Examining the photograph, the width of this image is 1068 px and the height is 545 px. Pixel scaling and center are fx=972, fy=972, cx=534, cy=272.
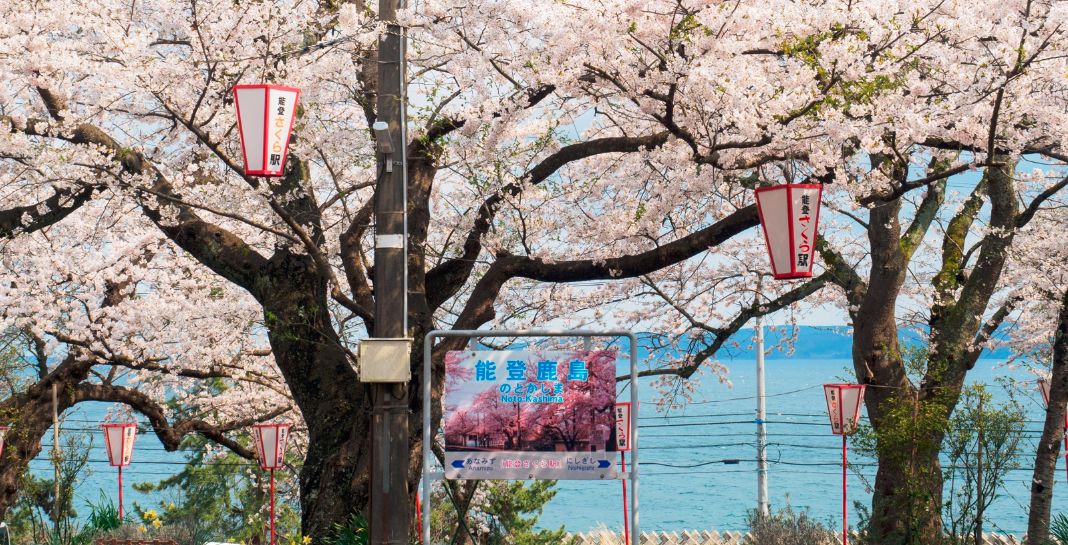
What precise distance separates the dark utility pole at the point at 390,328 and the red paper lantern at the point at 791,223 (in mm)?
2288

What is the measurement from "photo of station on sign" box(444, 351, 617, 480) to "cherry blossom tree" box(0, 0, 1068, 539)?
1.02 metres

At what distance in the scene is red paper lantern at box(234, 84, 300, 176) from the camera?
5707mm

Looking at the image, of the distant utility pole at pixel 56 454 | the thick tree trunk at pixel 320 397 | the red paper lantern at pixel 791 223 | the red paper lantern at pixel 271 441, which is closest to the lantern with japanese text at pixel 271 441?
the red paper lantern at pixel 271 441

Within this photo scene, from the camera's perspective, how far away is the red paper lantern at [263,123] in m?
5.71

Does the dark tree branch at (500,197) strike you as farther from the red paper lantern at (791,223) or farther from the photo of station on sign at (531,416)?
the photo of station on sign at (531,416)

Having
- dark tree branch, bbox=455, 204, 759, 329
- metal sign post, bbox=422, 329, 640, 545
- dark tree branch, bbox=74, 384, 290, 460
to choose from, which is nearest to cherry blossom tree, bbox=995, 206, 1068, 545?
dark tree branch, bbox=455, 204, 759, 329

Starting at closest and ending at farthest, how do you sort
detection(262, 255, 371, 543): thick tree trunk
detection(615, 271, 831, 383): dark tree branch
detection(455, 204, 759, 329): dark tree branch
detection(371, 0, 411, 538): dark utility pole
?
detection(371, 0, 411, 538): dark utility pole < detection(455, 204, 759, 329): dark tree branch < detection(262, 255, 371, 543): thick tree trunk < detection(615, 271, 831, 383): dark tree branch

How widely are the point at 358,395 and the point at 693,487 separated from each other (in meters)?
48.7

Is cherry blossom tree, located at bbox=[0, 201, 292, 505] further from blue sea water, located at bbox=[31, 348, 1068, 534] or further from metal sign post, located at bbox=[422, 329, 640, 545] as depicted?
blue sea water, located at bbox=[31, 348, 1068, 534]

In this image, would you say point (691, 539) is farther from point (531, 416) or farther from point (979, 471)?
point (531, 416)

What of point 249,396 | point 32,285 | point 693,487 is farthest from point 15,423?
point 693,487

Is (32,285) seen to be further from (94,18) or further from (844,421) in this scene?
(844,421)

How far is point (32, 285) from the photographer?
12.2 meters

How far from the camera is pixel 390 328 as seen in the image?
20.4ft
